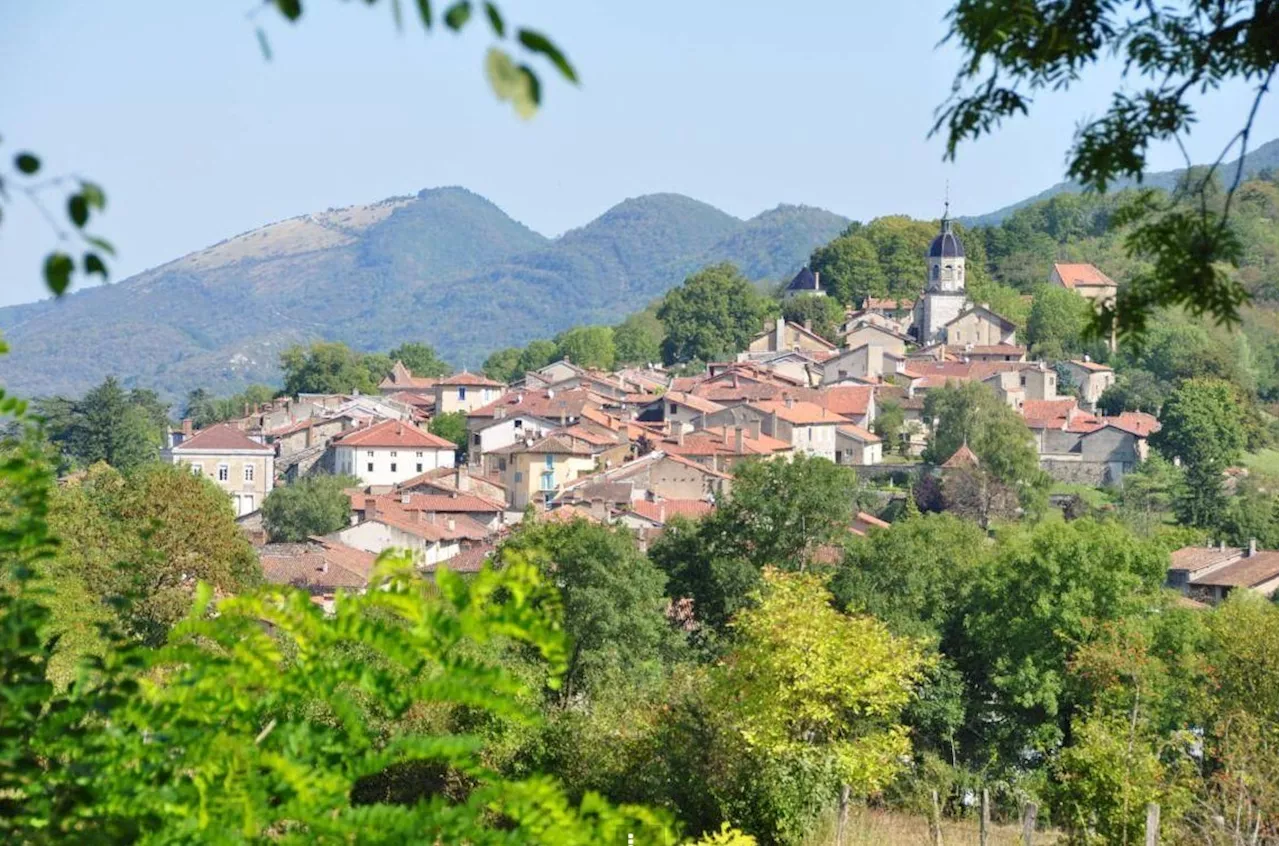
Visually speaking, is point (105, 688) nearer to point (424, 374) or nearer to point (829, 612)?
point (829, 612)

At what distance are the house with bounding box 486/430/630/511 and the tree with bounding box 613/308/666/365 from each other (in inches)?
1560

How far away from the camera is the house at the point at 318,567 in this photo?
3847cm

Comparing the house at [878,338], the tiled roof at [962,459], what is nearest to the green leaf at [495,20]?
the tiled roof at [962,459]

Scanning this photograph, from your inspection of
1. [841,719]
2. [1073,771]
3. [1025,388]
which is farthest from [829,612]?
[1025,388]

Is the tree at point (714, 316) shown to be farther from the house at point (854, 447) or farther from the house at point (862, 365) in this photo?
the house at point (854, 447)

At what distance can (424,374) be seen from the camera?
10906cm

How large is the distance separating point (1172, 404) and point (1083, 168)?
65376 mm

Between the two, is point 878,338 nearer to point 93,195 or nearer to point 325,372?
point 325,372

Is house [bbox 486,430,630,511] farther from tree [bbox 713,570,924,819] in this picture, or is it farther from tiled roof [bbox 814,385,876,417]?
tree [bbox 713,570,924,819]

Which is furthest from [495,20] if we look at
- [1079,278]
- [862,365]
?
[1079,278]

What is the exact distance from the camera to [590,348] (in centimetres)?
9981

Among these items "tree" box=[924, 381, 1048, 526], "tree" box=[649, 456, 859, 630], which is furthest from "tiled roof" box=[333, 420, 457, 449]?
"tree" box=[649, 456, 859, 630]

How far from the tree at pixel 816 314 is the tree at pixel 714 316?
1998 mm

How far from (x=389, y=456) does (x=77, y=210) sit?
61.5m
